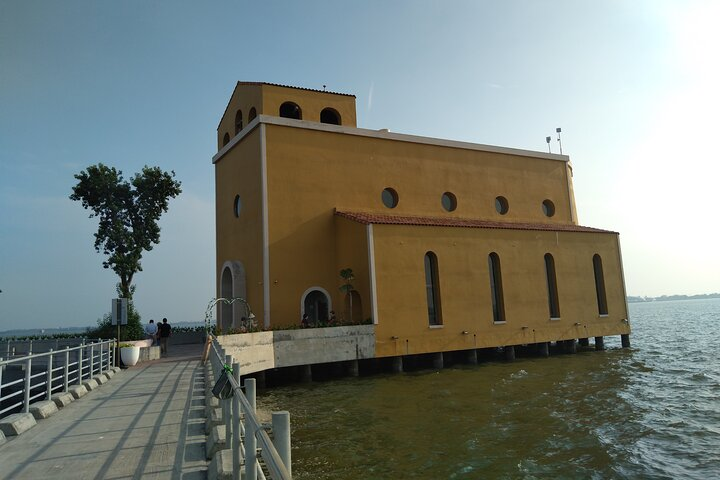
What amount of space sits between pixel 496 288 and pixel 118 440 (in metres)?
21.2

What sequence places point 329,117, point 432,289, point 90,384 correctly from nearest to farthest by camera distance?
point 90,384 → point 432,289 → point 329,117

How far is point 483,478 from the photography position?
945 centimetres

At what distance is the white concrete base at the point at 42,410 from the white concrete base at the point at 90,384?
114 inches

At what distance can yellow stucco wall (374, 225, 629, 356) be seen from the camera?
22438mm

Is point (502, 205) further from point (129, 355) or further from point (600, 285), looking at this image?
point (129, 355)

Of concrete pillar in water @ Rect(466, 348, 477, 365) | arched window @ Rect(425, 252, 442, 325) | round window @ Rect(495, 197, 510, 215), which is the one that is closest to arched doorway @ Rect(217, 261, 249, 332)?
arched window @ Rect(425, 252, 442, 325)

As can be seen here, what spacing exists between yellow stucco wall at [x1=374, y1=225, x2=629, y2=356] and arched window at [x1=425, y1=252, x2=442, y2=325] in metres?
0.26

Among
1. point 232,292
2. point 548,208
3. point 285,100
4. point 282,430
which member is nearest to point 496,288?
point 548,208

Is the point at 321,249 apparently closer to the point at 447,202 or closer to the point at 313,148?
the point at 313,148

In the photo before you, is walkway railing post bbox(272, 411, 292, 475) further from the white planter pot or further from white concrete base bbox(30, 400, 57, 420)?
the white planter pot

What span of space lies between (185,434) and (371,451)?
446cm

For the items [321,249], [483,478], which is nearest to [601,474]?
[483,478]

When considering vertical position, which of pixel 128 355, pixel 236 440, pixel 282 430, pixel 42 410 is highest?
pixel 282 430

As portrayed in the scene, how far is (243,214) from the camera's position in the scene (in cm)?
2553
